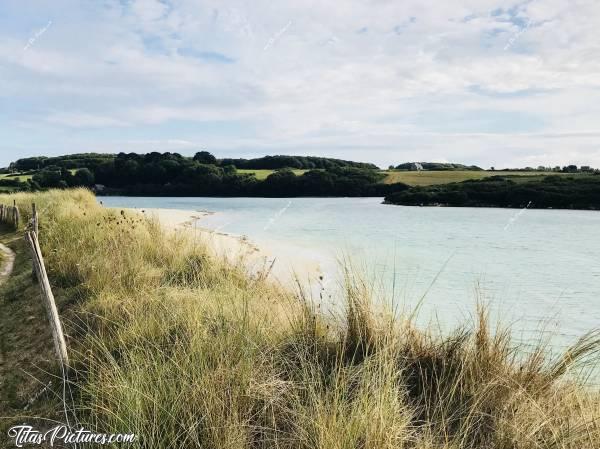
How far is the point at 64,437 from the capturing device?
3.49 meters

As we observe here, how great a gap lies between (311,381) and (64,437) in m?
1.96

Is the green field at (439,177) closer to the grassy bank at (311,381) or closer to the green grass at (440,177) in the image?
the green grass at (440,177)

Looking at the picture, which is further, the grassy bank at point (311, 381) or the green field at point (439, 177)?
the green field at point (439, 177)

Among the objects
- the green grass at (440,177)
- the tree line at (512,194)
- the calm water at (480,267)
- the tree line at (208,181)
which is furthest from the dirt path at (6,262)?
the tree line at (208,181)

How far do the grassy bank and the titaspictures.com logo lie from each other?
0.31 feet

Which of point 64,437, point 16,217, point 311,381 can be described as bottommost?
point 64,437

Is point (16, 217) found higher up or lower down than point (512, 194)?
lower down

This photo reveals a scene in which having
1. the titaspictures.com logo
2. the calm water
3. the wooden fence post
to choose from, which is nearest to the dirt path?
the wooden fence post

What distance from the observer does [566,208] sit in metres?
55.5

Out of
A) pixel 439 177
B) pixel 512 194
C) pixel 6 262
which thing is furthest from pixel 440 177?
pixel 6 262

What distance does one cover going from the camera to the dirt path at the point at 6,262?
11.0 meters

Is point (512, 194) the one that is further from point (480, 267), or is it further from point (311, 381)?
point (311, 381)

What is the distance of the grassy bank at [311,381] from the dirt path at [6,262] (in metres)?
6.35

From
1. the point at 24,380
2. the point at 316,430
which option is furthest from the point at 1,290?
the point at 316,430
